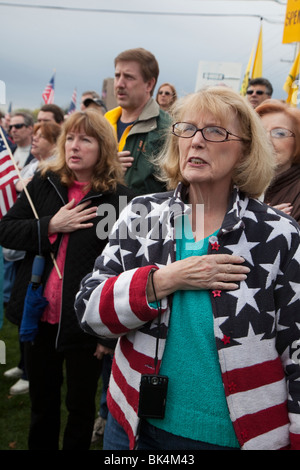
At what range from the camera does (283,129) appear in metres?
2.50

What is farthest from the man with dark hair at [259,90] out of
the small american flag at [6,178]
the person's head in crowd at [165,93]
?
the small american flag at [6,178]

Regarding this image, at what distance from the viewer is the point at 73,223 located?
99.7 inches

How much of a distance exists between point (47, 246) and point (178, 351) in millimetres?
1314

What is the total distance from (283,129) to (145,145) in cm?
111

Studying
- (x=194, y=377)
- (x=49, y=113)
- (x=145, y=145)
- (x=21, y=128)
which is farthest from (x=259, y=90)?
(x=194, y=377)

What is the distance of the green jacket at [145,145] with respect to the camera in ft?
10.4

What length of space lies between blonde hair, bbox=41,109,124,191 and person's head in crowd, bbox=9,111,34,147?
2.92 m

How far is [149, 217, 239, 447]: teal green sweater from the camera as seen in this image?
58.5 inches

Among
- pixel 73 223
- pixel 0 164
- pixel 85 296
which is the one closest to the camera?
pixel 85 296

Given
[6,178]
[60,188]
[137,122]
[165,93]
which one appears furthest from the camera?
[165,93]

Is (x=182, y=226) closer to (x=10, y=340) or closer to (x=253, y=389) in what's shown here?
(x=253, y=389)

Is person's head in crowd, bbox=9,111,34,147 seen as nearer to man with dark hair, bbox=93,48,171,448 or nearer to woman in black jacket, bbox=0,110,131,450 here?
man with dark hair, bbox=93,48,171,448

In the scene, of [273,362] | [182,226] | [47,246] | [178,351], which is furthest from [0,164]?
[273,362]
